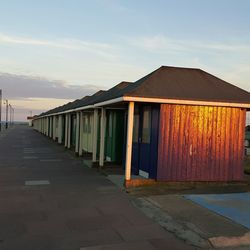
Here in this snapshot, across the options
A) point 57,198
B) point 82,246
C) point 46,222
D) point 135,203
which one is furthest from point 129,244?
point 57,198

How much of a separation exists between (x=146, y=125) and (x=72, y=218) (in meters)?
5.55

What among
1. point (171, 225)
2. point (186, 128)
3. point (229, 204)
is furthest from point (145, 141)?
point (171, 225)

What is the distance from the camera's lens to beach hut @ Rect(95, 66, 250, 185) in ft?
41.8

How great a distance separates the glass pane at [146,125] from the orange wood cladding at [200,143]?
3.00 ft

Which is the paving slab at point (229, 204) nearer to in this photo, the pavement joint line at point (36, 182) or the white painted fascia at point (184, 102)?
the white painted fascia at point (184, 102)

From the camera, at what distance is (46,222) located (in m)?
8.55

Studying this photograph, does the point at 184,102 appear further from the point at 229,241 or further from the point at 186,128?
the point at 229,241

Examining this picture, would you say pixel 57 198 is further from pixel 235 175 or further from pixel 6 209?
pixel 235 175

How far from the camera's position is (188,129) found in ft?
42.8

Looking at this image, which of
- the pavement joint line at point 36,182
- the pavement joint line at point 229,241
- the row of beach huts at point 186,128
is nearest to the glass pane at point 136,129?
the row of beach huts at point 186,128

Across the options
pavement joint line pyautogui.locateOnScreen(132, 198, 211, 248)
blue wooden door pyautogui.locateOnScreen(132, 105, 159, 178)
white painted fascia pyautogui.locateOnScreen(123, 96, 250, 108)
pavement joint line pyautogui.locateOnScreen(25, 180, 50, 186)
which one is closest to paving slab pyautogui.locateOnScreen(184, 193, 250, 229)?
pavement joint line pyautogui.locateOnScreen(132, 198, 211, 248)

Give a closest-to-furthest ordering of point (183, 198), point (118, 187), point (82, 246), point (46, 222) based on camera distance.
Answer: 1. point (82, 246)
2. point (46, 222)
3. point (183, 198)
4. point (118, 187)

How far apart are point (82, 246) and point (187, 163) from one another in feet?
21.5

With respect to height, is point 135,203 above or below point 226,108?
below
